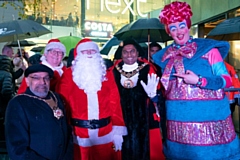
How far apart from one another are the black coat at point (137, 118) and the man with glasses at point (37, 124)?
1.55m

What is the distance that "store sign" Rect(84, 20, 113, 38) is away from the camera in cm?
1769

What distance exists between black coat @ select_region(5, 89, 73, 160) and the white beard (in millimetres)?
1004

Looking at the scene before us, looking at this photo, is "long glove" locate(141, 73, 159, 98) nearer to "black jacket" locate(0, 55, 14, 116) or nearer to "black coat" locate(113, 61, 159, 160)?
"black coat" locate(113, 61, 159, 160)

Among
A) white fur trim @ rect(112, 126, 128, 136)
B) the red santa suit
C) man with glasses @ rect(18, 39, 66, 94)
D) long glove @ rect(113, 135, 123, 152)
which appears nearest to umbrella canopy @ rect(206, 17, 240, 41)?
the red santa suit

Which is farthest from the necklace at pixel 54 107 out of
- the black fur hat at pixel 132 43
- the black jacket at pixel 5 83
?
the black jacket at pixel 5 83

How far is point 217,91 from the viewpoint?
2355mm

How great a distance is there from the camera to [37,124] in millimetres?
2498

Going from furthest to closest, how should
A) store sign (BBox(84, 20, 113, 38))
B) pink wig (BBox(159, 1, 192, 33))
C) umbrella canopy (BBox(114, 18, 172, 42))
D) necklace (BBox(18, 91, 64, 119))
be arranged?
store sign (BBox(84, 20, 113, 38))
umbrella canopy (BBox(114, 18, 172, 42))
necklace (BBox(18, 91, 64, 119))
pink wig (BBox(159, 1, 192, 33))

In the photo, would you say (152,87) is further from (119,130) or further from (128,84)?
(128,84)

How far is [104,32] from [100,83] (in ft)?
49.9

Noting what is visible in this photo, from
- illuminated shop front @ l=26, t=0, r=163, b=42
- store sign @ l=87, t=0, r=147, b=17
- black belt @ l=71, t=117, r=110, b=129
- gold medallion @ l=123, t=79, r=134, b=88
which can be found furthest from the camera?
store sign @ l=87, t=0, r=147, b=17

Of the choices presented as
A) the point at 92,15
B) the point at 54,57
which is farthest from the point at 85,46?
the point at 92,15

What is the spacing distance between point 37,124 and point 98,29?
1600 centimetres

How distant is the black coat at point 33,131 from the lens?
2.40 meters
